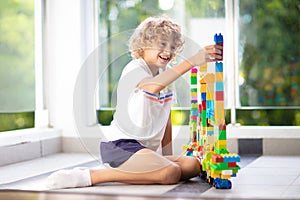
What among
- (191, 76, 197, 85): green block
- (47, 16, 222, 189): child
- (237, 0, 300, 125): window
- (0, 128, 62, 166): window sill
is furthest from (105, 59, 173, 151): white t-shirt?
(237, 0, 300, 125): window

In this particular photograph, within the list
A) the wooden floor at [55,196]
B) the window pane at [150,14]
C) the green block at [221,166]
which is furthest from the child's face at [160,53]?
the window pane at [150,14]

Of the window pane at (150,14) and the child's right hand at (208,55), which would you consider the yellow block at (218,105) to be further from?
the window pane at (150,14)

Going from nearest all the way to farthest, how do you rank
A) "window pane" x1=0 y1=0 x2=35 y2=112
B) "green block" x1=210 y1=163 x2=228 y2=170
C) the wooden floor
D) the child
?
the wooden floor < "green block" x1=210 y1=163 x2=228 y2=170 < the child < "window pane" x1=0 y1=0 x2=35 y2=112

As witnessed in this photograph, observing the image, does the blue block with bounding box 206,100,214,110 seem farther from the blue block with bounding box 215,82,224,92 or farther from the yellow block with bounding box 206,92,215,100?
the blue block with bounding box 215,82,224,92

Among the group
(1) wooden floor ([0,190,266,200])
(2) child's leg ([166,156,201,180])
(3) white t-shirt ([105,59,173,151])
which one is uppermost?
(3) white t-shirt ([105,59,173,151])

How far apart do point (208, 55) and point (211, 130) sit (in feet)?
0.91

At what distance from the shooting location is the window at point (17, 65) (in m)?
3.00

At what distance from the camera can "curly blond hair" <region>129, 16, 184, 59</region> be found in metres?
2.14

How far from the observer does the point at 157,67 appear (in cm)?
216

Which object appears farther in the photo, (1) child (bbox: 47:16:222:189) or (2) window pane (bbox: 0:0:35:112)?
(2) window pane (bbox: 0:0:35:112)

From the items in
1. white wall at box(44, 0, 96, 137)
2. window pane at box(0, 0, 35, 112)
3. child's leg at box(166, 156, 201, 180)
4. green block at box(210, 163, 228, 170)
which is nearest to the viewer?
green block at box(210, 163, 228, 170)

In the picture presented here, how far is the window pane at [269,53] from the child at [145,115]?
3.86 ft

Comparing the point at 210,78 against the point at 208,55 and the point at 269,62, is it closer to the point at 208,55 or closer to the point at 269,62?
the point at 208,55

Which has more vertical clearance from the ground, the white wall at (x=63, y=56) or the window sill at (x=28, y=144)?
the white wall at (x=63, y=56)
